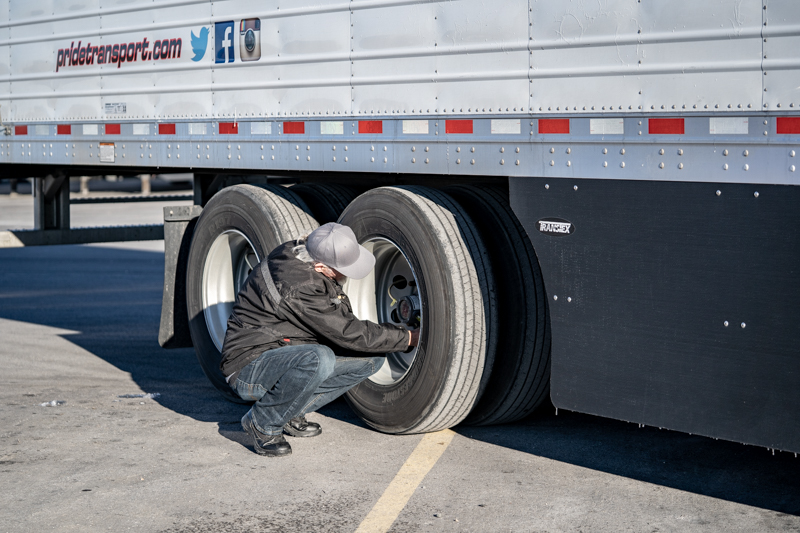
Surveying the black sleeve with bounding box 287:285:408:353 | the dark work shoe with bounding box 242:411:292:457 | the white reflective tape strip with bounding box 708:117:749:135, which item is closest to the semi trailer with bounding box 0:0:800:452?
the white reflective tape strip with bounding box 708:117:749:135

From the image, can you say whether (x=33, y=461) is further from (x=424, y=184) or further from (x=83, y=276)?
(x=83, y=276)

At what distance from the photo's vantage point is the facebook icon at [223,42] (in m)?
5.86

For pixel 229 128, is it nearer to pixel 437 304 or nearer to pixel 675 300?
pixel 437 304

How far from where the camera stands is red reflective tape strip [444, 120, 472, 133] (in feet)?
15.4

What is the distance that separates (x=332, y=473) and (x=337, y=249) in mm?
1052

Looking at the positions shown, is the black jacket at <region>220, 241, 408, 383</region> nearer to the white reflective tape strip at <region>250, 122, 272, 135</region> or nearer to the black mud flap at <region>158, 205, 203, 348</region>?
the white reflective tape strip at <region>250, 122, 272, 135</region>

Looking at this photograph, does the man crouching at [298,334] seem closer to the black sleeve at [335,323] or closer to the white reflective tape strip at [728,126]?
the black sleeve at [335,323]

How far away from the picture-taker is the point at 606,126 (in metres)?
4.19

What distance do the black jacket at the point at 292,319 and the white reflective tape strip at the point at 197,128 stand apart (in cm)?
134

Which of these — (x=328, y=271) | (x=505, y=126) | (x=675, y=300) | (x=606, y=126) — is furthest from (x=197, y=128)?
(x=675, y=300)

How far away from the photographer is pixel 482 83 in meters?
4.63

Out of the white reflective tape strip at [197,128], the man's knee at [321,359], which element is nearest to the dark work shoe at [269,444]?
the man's knee at [321,359]

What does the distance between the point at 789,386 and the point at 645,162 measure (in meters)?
1.01

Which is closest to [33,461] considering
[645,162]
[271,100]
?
[271,100]
